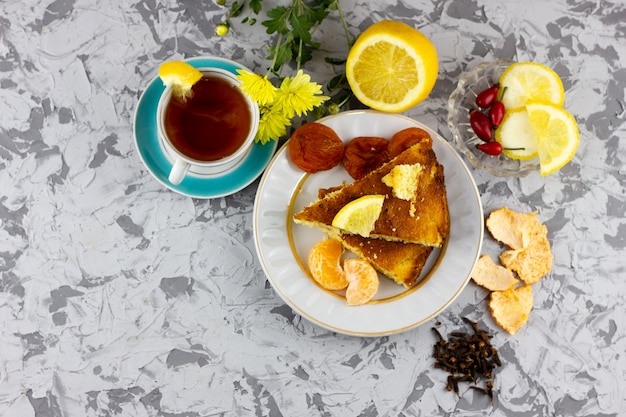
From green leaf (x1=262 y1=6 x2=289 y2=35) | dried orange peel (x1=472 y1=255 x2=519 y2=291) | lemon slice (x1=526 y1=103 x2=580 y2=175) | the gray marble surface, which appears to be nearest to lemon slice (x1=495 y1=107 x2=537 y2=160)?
lemon slice (x1=526 y1=103 x2=580 y2=175)

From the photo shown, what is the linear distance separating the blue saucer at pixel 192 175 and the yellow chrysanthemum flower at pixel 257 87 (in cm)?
20

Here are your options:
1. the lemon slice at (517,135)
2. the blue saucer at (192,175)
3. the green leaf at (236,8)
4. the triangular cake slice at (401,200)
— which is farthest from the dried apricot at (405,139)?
the green leaf at (236,8)

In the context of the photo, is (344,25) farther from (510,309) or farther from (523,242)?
(510,309)

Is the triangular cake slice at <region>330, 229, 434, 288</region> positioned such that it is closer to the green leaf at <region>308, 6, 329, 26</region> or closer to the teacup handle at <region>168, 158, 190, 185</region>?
the teacup handle at <region>168, 158, 190, 185</region>

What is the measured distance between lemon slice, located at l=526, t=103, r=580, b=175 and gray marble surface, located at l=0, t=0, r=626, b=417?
179mm

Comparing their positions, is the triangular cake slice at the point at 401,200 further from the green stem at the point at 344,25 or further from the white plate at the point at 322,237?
the green stem at the point at 344,25

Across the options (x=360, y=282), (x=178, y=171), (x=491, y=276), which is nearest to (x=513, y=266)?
(x=491, y=276)

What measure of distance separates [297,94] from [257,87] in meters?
0.14

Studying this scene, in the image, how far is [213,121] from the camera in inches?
74.9

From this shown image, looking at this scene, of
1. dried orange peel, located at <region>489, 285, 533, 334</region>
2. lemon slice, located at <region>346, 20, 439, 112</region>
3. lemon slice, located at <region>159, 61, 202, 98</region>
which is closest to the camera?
lemon slice, located at <region>159, 61, 202, 98</region>

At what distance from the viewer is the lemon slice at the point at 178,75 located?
180 cm

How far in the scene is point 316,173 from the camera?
6.77 feet

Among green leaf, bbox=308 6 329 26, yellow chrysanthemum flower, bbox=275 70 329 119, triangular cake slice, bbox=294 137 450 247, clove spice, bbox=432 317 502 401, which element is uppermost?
green leaf, bbox=308 6 329 26

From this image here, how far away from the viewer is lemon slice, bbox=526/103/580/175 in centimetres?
201
